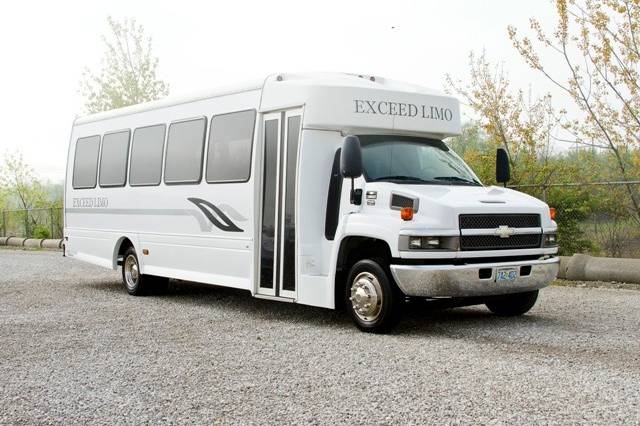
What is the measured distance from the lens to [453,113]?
1039 cm

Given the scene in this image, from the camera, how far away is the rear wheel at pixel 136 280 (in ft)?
43.3

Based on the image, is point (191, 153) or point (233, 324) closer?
point (233, 324)

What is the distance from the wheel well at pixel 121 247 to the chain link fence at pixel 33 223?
68.3 ft

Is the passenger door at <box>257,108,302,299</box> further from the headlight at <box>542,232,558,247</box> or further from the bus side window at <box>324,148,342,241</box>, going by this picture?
the headlight at <box>542,232,558,247</box>

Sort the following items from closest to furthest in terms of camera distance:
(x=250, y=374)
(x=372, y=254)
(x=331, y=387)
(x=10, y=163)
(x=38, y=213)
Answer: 1. (x=331, y=387)
2. (x=250, y=374)
3. (x=372, y=254)
4. (x=38, y=213)
5. (x=10, y=163)

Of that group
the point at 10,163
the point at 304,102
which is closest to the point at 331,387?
the point at 304,102

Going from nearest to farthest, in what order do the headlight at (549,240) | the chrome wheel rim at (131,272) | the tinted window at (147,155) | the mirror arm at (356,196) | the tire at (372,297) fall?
the tire at (372,297)
the mirror arm at (356,196)
the headlight at (549,240)
the tinted window at (147,155)
the chrome wheel rim at (131,272)

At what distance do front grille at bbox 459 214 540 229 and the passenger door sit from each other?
2.10 m

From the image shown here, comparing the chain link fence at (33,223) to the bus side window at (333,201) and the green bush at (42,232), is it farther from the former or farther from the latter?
the bus side window at (333,201)

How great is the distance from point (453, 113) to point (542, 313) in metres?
2.79

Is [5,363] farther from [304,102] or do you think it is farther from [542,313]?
[542,313]

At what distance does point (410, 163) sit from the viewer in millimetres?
9516

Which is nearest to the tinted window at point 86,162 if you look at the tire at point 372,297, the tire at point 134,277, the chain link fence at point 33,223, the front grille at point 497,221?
the tire at point 134,277

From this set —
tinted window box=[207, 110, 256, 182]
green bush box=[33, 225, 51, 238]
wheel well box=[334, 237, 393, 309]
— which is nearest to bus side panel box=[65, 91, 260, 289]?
tinted window box=[207, 110, 256, 182]
